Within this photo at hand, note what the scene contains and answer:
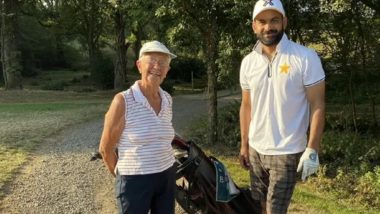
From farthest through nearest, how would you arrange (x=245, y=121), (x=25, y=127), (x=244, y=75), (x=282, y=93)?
1. (x=25, y=127)
2. (x=245, y=121)
3. (x=244, y=75)
4. (x=282, y=93)

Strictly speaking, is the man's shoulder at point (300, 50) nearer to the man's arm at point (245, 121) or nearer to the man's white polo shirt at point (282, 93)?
the man's white polo shirt at point (282, 93)

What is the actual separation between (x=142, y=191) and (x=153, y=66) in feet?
2.58

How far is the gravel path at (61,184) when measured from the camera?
642 cm

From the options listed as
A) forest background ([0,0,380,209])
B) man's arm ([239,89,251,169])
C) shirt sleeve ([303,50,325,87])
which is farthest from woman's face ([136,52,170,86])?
forest background ([0,0,380,209])

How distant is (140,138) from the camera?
11.1 ft

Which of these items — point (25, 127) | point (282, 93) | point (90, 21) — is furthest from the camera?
point (90, 21)

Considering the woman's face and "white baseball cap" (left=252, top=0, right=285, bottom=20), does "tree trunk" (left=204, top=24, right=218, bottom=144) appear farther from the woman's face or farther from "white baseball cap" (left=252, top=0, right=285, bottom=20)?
the woman's face

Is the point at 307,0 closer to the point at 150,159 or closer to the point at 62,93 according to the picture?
the point at 150,159

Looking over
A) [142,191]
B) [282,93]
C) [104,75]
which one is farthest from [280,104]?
[104,75]

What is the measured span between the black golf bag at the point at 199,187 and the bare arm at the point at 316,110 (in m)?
0.91

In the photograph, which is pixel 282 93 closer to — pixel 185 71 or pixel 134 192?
pixel 134 192

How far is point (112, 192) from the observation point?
699 cm

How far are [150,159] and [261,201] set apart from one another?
1.01 metres

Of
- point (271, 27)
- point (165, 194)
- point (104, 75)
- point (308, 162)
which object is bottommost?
point (104, 75)
